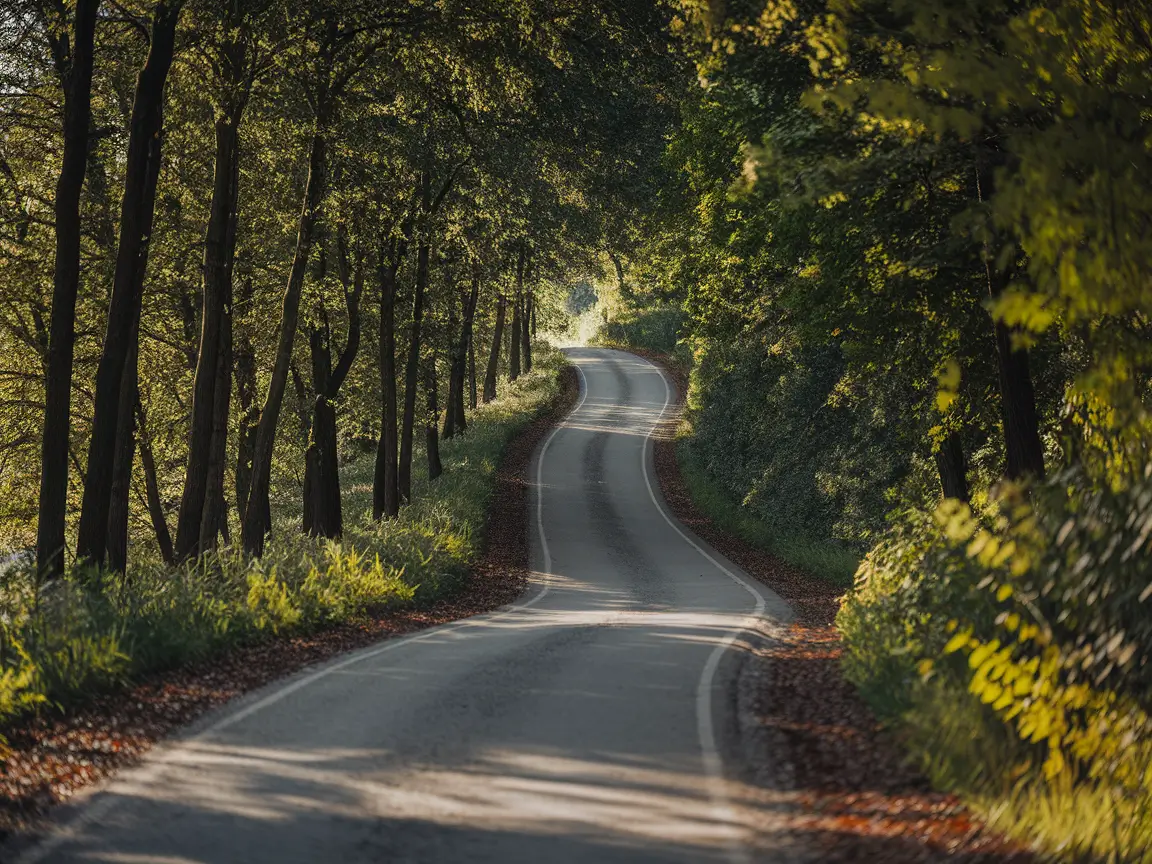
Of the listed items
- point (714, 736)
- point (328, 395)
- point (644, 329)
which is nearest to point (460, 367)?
point (328, 395)

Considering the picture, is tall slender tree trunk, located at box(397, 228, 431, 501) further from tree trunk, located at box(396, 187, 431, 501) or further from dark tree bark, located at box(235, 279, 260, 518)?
dark tree bark, located at box(235, 279, 260, 518)

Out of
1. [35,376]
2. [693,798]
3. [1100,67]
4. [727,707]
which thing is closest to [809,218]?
[727,707]

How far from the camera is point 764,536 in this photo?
3331 cm

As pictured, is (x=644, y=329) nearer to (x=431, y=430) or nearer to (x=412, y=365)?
(x=431, y=430)

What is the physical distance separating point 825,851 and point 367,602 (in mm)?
12244

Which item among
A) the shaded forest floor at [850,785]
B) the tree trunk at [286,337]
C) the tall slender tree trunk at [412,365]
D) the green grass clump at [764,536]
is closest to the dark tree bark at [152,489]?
the tall slender tree trunk at [412,365]

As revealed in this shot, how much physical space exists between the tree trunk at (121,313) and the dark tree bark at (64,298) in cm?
37

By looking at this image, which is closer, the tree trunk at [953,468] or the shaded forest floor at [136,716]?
the shaded forest floor at [136,716]

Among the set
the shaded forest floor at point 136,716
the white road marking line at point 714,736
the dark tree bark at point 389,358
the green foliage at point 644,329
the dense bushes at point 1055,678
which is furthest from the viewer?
the green foliage at point 644,329

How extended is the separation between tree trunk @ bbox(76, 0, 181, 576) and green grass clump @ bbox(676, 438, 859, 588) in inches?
604

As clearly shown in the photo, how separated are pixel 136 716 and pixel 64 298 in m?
6.69

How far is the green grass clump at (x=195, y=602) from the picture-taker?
11.0 metres

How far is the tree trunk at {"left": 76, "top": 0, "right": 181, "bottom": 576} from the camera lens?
15.1 metres

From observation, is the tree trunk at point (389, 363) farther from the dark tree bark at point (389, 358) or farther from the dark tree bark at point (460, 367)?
the dark tree bark at point (460, 367)
